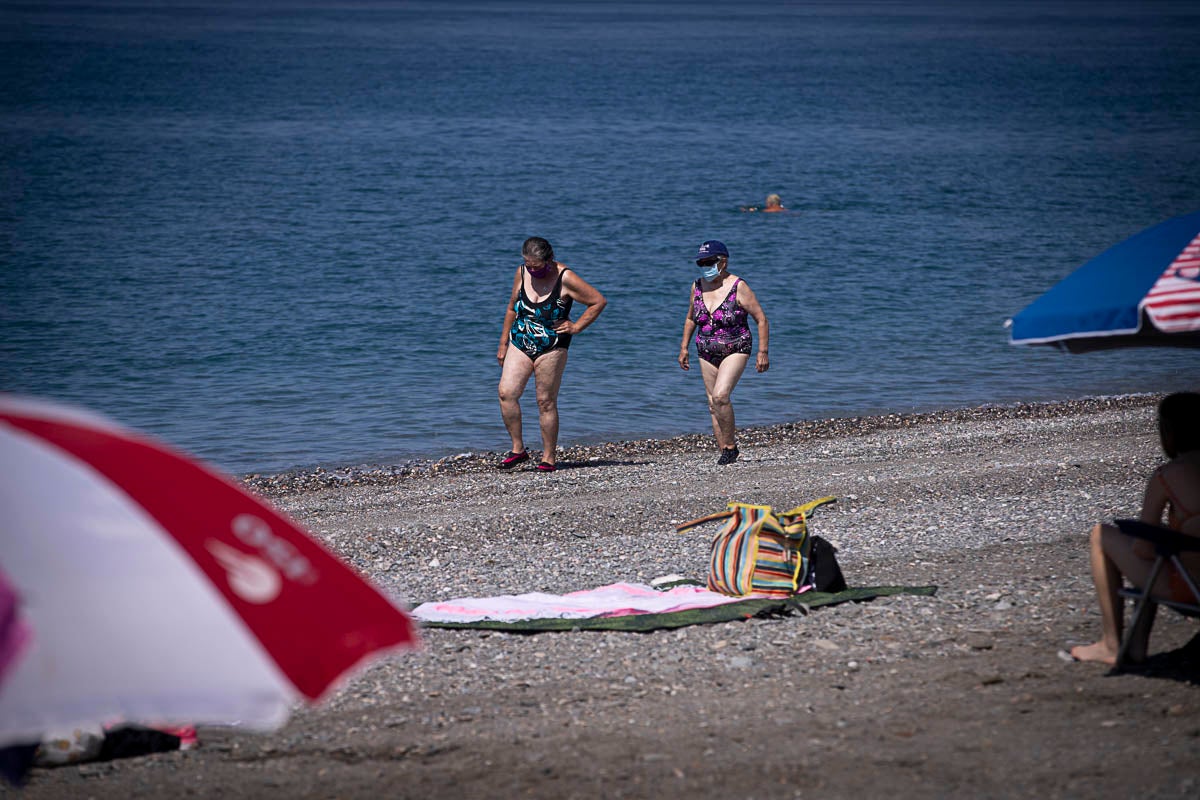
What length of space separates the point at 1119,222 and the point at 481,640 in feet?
104

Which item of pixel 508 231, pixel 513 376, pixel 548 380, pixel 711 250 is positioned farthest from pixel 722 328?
pixel 508 231

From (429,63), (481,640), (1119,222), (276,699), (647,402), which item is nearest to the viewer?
(276,699)

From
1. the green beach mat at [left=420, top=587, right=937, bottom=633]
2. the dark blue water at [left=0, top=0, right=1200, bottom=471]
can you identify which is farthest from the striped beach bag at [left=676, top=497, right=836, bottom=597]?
the dark blue water at [left=0, top=0, right=1200, bottom=471]

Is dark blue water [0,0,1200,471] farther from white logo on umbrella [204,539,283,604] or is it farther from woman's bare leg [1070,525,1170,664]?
white logo on umbrella [204,539,283,604]

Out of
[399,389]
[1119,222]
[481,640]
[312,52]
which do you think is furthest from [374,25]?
[481,640]

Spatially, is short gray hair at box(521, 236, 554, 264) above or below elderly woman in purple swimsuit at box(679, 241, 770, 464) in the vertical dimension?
above

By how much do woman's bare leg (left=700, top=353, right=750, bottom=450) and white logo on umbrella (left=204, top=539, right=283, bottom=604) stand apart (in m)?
7.81

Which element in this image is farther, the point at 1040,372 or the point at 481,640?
the point at 1040,372

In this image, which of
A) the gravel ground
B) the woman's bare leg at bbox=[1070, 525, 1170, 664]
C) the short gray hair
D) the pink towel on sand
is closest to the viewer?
the gravel ground

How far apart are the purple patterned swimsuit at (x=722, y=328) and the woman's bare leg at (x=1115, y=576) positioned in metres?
5.47

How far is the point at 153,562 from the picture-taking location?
2.67 meters

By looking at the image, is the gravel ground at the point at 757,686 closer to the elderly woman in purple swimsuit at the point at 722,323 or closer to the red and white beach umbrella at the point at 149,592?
the elderly woman in purple swimsuit at the point at 722,323

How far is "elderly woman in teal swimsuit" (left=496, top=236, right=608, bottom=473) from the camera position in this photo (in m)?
10.3

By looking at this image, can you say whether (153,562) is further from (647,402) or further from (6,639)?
(647,402)
